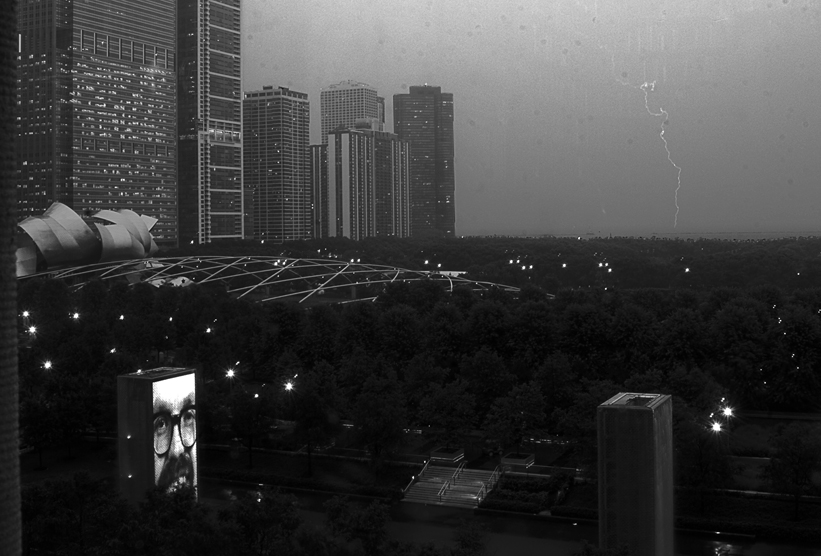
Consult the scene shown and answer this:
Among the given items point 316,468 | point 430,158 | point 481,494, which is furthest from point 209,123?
point 481,494

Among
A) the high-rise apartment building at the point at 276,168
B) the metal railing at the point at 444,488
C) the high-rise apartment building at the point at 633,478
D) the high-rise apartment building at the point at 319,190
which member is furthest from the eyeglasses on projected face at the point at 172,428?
the high-rise apartment building at the point at 276,168

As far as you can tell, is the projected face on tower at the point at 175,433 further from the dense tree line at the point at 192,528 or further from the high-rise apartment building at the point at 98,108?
the high-rise apartment building at the point at 98,108

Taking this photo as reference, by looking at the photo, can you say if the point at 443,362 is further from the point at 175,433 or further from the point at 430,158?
the point at 430,158

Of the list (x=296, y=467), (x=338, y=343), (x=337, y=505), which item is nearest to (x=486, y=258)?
(x=338, y=343)

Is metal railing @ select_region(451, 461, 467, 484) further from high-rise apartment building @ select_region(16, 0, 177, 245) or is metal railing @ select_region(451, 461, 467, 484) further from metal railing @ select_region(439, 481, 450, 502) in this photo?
high-rise apartment building @ select_region(16, 0, 177, 245)

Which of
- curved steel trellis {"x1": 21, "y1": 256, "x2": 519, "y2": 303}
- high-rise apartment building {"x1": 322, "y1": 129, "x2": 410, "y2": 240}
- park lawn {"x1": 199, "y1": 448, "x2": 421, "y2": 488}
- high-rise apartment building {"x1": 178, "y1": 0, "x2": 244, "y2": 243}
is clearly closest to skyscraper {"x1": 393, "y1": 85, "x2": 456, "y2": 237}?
high-rise apartment building {"x1": 322, "y1": 129, "x2": 410, "y2": 240}

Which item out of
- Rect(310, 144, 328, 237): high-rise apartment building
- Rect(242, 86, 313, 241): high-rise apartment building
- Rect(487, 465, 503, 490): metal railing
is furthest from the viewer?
Rect(242, 86, 313, 241): high-rise apartment building
